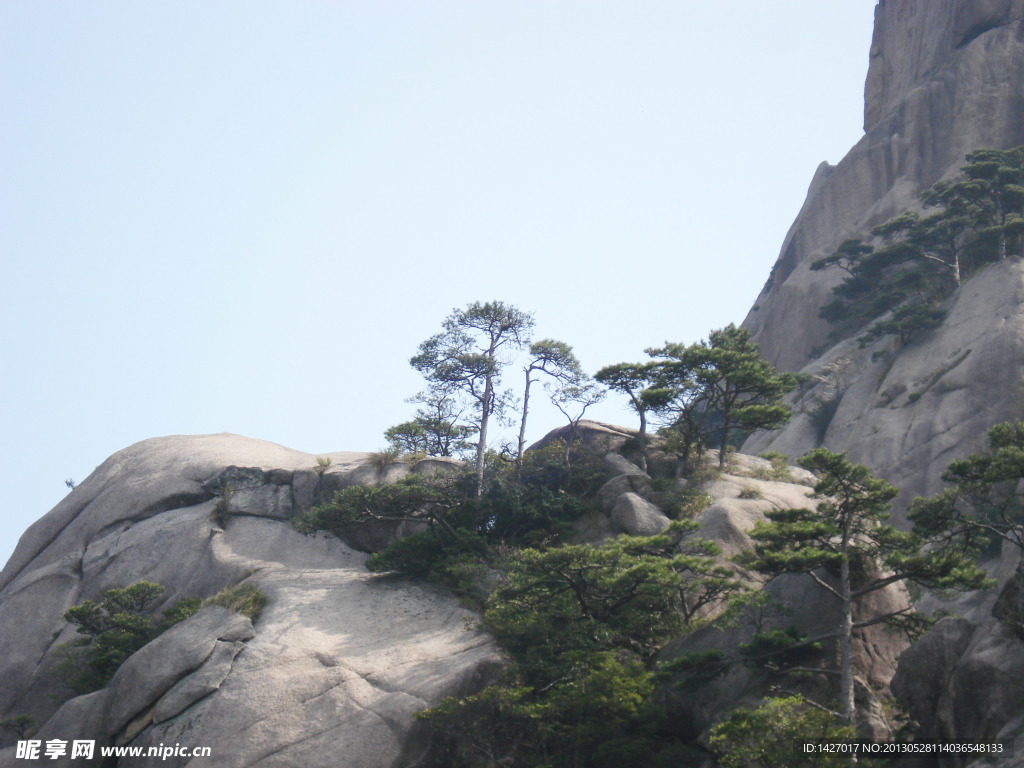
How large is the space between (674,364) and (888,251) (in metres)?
24.9

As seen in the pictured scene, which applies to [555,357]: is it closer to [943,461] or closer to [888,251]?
[943,461]

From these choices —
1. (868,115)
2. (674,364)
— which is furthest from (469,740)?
(868,115)

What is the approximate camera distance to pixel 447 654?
911 inches

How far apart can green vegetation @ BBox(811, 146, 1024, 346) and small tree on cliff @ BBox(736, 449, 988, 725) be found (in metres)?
27.0

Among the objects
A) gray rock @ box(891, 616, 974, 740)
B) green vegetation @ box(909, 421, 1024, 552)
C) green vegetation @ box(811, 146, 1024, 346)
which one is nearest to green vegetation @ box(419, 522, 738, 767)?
gray rock @ box(891, 616, 974, 740)

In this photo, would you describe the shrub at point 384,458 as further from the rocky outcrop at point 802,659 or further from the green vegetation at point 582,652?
the rocky outcrop at point 802,659

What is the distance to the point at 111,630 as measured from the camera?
2659cm

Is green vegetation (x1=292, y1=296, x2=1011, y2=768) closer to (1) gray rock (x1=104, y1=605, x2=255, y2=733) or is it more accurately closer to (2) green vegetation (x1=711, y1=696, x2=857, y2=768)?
(2) green vegetation (x1=711, y1=696, x2=857, y2=768)

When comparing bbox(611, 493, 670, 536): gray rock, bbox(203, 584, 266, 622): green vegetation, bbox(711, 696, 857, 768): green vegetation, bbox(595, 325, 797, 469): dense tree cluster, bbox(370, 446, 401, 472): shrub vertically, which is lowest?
bbox(711, 696, 857, 768): green vegetation

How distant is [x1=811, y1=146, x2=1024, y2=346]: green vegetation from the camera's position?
1735 inches

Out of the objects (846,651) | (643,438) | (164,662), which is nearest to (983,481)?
(846,651)

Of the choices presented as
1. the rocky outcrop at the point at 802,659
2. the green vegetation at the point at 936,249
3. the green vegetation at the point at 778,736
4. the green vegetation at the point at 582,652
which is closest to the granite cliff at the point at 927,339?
the green vegetation at the point at 936,249

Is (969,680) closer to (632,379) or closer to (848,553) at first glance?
(848,553)


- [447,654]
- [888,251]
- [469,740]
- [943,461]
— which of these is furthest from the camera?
[888,251]
